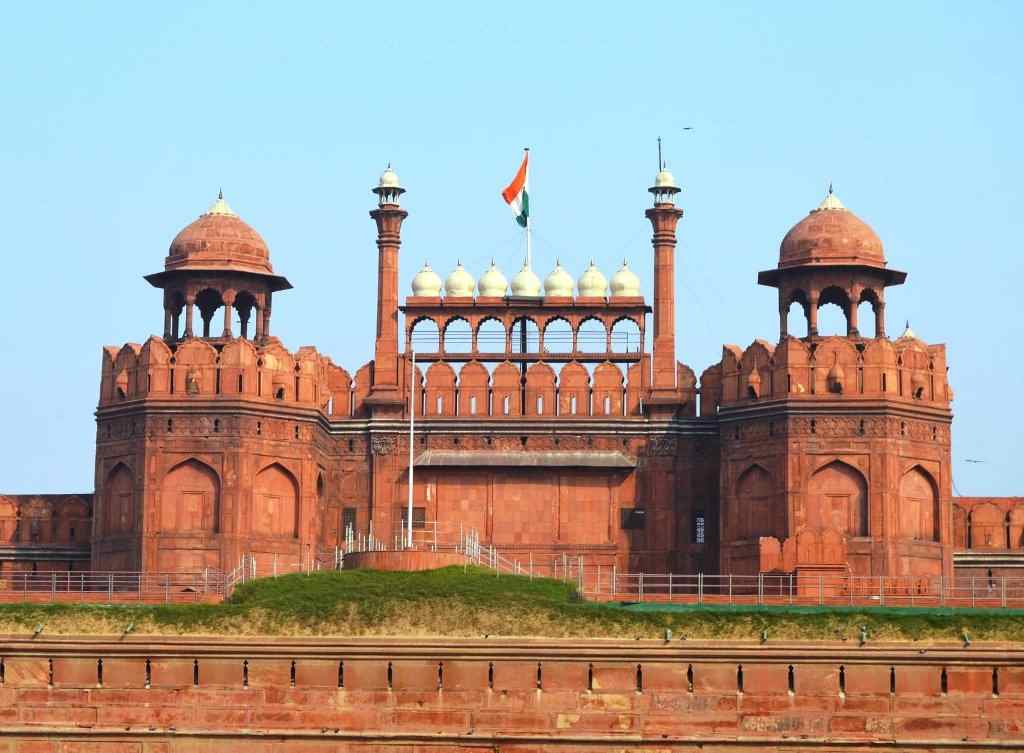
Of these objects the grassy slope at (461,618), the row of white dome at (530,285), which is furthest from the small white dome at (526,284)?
the grassy slope at (461,618)

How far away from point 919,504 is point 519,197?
14.8 m

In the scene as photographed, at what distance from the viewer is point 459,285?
72.1m

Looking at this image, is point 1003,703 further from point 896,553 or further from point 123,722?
point 123,722

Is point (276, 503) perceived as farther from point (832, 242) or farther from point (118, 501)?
point (832, 242)

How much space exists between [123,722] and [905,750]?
16.7 meters

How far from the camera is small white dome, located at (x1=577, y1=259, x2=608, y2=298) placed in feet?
236

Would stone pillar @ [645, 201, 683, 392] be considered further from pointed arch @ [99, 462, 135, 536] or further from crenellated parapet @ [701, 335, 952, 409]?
pointed arch @ [99, 462, 135, 536]

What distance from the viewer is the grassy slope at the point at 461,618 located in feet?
183

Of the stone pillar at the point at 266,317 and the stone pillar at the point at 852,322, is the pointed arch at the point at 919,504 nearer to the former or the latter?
the stone pillar at the point at 852,322

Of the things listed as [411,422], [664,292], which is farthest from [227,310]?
[664,292]

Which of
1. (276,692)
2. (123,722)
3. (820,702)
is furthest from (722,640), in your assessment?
(123,722)

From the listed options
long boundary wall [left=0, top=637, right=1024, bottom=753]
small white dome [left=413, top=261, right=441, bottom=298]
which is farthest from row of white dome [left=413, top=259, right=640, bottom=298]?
long boundary wall [left=0, top=637, right=1024, bottom=753]

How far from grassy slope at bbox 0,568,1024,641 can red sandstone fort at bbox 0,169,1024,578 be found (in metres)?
7.25

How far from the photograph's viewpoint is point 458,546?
66.2 m
